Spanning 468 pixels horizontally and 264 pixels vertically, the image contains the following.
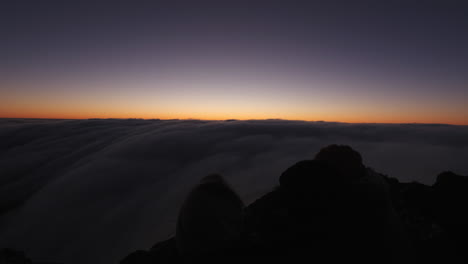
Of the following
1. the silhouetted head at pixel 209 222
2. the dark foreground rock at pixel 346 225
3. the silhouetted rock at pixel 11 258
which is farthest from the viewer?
the silhouetted rock at pixel 11 258

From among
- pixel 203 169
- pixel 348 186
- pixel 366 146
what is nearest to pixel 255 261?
pixel 348 186

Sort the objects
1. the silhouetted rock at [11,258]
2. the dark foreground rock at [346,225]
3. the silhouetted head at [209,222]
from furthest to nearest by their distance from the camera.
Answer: the silhouetted rock at [11,258], the silhouetted head at [209,222], the dark foreground rock at [346,225]

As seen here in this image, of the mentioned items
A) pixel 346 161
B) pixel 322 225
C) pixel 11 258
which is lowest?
pixel 11 258

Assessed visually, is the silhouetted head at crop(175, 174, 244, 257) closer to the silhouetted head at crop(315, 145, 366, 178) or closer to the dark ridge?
the dark ridge

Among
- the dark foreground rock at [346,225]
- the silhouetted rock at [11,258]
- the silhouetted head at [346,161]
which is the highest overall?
the silhouetted head at [346,161]

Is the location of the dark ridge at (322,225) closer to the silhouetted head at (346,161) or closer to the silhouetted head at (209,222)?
the silhouetted head at (209,222)

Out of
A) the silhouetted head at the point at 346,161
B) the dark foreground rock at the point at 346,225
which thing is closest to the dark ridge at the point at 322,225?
the dark foreground rock at the point at 346,225

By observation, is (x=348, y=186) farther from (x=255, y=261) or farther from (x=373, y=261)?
(x=255, y=261)

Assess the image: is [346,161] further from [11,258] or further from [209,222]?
[11,258]

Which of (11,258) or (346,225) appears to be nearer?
(346,225)

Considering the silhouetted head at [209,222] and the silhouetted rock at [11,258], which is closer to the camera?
the silhouetted head at [209,222]

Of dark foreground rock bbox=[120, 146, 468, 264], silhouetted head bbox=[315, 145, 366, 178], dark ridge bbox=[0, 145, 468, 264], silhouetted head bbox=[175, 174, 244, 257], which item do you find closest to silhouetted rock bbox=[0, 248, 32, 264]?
dark ridge bbox=[0, 145, 468, 264]

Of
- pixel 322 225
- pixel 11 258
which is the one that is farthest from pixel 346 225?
pixel 11 258

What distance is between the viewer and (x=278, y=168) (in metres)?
7.25
